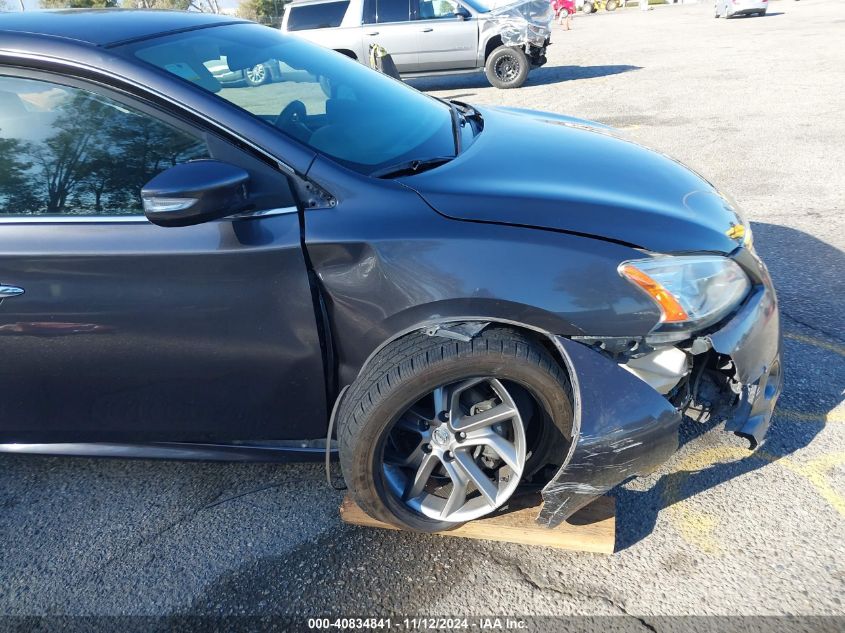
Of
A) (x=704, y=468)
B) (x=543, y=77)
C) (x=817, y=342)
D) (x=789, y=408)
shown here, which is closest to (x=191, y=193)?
(x=704, y=468)

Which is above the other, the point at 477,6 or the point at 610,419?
the point at 477,6

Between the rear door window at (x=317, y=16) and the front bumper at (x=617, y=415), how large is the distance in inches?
434

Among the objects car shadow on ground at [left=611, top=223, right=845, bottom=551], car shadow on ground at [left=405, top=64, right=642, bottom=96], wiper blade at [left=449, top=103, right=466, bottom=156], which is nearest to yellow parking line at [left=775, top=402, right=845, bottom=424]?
car shadow on ground at [left=611, top=223, right=845, bottom=551]

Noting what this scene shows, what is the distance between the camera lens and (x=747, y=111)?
7.98 metres

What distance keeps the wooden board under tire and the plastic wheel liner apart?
1038 centimetres

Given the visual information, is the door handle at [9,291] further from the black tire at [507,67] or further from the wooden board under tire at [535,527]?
the black tire at [507,67]

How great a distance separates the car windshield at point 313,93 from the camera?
7.29 feet

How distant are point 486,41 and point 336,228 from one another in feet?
34.2

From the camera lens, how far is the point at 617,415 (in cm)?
196

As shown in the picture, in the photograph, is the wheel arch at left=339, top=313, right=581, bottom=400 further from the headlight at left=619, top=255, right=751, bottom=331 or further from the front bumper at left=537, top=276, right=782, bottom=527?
the headlight at left=619, top=255, right=751, bottom=331

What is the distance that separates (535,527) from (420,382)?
0.72m

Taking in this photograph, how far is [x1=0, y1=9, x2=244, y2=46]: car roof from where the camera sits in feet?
7.07

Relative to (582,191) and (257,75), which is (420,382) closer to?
(582,191)

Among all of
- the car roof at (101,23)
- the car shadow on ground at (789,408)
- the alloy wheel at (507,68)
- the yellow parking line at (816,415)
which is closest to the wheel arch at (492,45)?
the alloy wheel at (507,68)
